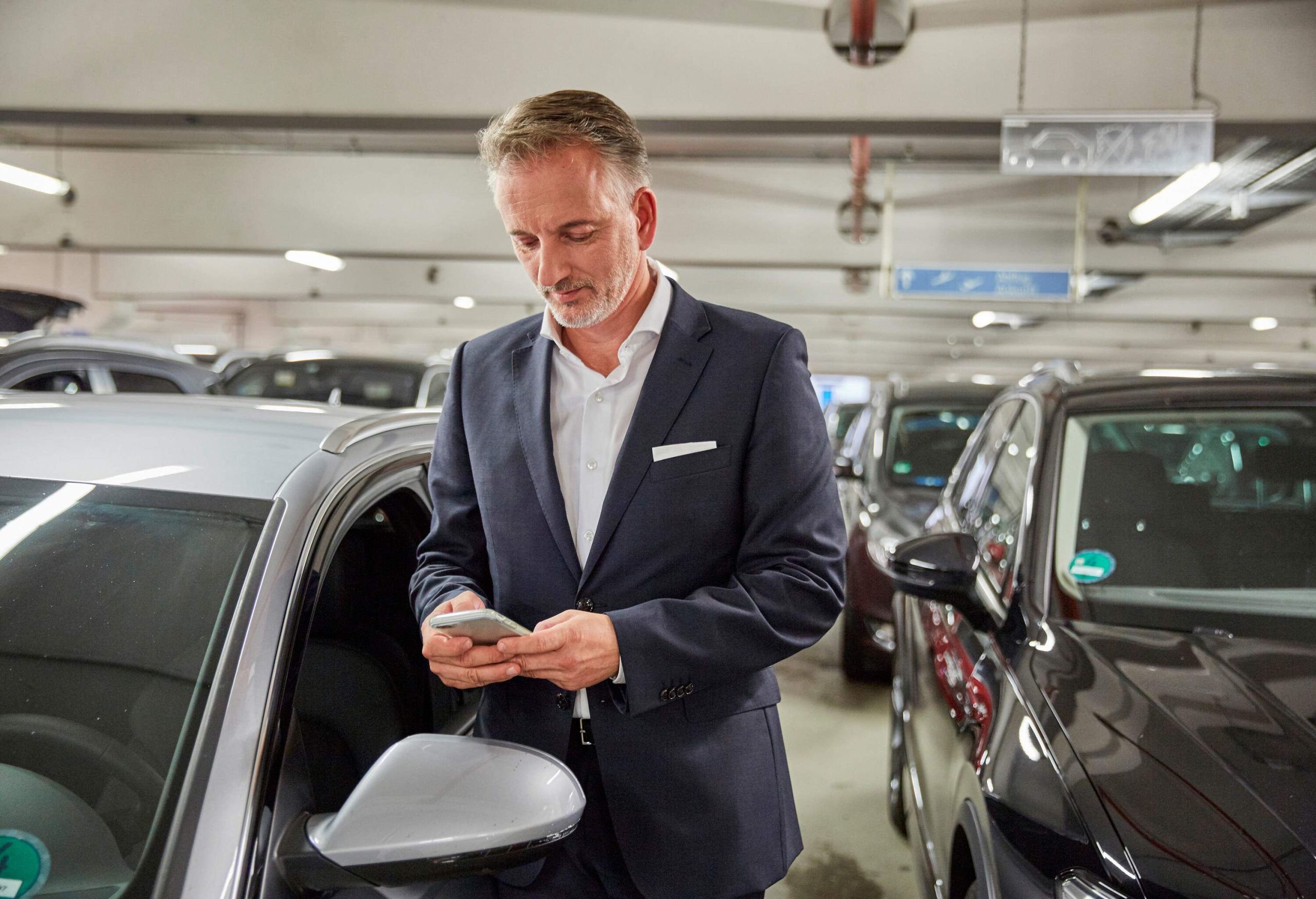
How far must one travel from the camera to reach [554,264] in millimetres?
1327

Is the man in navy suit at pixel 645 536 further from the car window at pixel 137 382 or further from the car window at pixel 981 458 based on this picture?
the car window at pixel 137 382

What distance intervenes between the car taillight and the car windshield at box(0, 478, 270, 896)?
1329 millimetres

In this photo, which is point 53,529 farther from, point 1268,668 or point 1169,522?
point 1169,522

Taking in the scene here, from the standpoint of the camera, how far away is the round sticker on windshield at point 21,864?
102 cm

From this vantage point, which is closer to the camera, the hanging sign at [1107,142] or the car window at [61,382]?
the car window at [61,382]

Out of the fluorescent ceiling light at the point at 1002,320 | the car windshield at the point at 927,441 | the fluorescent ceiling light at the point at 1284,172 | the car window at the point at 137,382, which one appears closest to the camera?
the car window at the point at 137,382

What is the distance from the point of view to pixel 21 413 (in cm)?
164

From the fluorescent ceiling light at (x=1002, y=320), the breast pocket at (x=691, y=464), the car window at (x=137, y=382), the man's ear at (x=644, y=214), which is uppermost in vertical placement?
the fluorescent ceiling light at (x=1002, y=320)

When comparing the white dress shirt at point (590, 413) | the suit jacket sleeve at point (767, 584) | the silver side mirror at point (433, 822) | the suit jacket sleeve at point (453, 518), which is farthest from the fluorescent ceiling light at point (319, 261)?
the silver side mirror at point (433, 822)

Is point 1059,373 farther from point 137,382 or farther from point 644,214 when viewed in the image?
point 137,382

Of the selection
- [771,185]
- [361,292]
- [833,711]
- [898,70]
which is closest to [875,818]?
[833,711]

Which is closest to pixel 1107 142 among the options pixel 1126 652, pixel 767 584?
pixel 1126 652

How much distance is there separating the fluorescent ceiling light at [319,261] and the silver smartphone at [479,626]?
47.0 ft

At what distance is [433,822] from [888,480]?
4.95 metres
